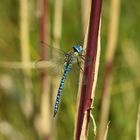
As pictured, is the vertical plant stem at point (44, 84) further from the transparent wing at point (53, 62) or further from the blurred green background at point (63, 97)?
the blurred green background at point (63, 97)

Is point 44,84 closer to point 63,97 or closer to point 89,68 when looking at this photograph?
point 63,97

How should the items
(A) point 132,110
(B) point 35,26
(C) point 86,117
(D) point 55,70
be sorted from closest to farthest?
(C) point 86,117
(D) point 55,70
(A) point 132,110
(B) point 35,26

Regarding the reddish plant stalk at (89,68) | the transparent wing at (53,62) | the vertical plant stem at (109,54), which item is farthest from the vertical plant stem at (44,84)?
the reddish plant stalk at (89,68)

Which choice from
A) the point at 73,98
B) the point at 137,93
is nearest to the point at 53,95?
the point at 73,98

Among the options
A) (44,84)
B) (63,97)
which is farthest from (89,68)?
(63,97)

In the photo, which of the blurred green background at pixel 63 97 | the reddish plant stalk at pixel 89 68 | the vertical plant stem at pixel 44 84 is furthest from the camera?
the blurred green background at pixel 63 97

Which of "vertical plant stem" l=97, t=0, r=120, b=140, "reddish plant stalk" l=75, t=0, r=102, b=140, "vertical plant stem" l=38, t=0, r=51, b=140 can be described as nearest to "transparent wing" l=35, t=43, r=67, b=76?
"vertical plant stem" l=38, t=0, r=51, b=140

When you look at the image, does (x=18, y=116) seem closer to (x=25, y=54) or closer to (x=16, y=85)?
(x=16, y=85)
